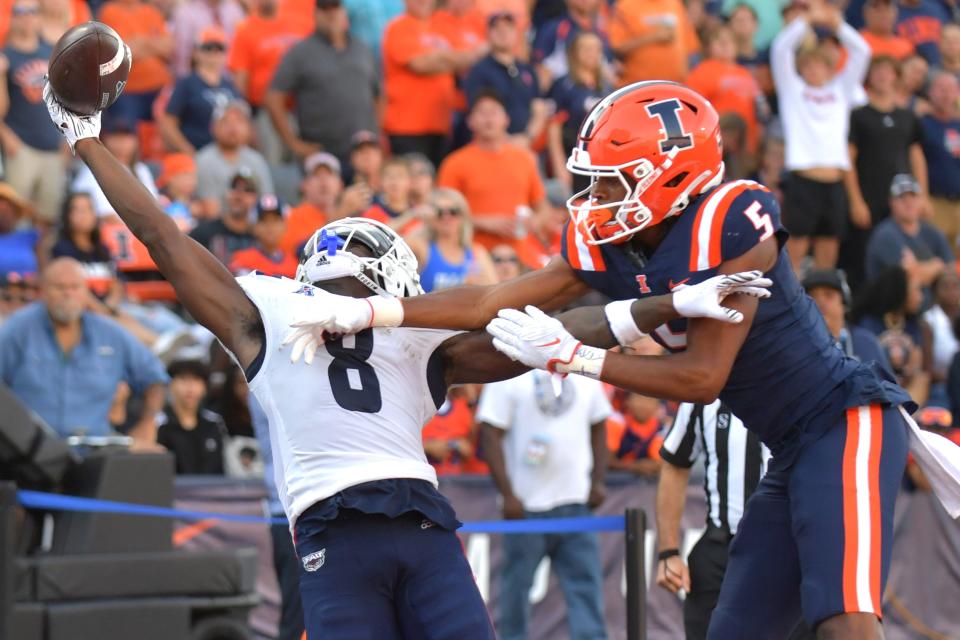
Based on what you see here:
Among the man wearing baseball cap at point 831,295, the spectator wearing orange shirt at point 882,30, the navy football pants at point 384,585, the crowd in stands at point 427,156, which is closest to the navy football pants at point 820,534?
the navy football pants at point 384,585

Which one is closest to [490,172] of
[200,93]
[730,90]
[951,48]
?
[200,93]

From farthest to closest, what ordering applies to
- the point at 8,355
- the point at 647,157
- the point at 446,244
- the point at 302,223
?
1. the point at 302,223
2. the point at 446,244
3. the point at 8,355
4. the point at 647,157

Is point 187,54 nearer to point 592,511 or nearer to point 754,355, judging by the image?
point 592,511

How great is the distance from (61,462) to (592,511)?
294 cm

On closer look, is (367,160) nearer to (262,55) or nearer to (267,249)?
(267,249)

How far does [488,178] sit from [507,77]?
3.61ft

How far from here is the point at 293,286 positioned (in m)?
4.67

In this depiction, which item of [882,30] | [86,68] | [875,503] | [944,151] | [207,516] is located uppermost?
[882,30]

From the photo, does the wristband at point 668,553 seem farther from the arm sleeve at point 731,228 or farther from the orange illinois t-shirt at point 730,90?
the orange illinois t-shirt at point 730,90

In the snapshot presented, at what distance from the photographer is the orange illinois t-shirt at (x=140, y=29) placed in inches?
467

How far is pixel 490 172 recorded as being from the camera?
36.9 ft

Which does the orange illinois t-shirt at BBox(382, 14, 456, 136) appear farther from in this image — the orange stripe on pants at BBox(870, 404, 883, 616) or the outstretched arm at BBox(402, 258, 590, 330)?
the orange stripe on pants at BBox(870, 404, 883, 616)

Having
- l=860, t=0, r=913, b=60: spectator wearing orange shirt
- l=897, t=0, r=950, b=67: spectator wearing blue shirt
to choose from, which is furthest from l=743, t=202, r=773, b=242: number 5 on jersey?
l=897, t=0, r=950, b=67: spectator wearing blue shirt

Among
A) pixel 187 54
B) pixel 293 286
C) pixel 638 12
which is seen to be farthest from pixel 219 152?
pixel 293 286
